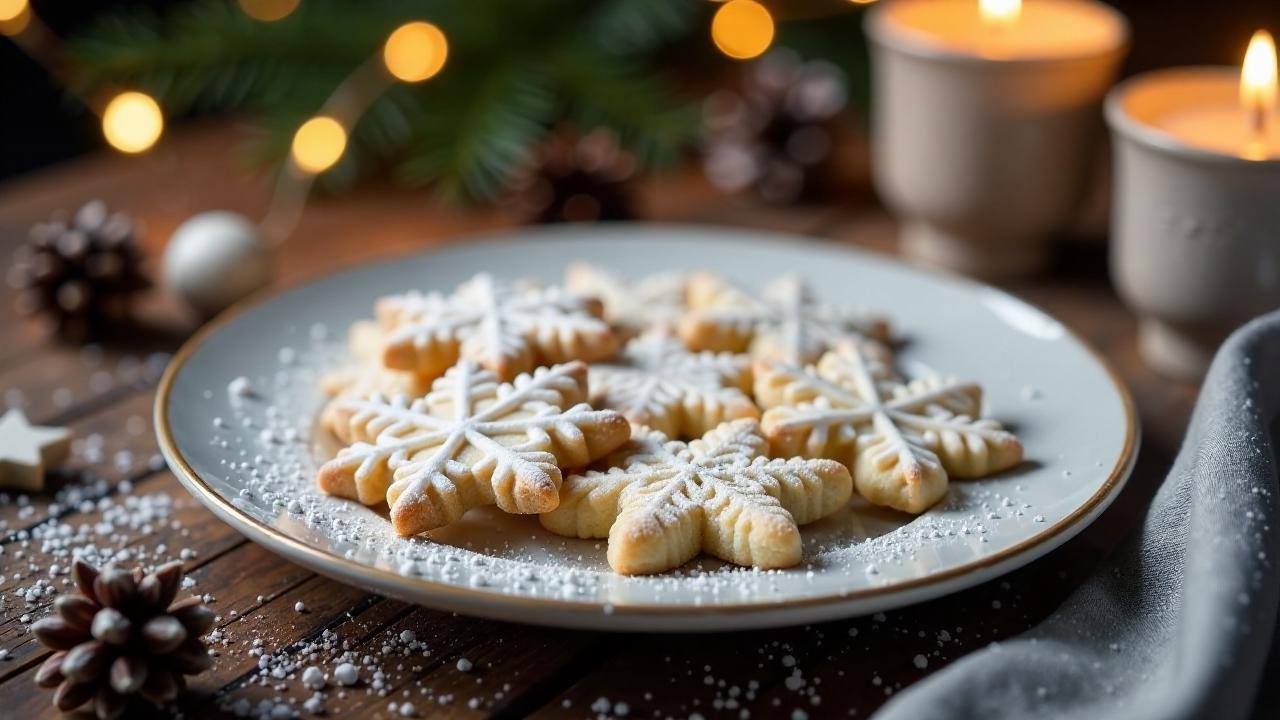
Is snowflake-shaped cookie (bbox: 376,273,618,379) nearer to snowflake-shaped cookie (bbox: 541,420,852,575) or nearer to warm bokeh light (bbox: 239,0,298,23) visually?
snowflake-shaped cookie (bbox: 541,420,852,575)

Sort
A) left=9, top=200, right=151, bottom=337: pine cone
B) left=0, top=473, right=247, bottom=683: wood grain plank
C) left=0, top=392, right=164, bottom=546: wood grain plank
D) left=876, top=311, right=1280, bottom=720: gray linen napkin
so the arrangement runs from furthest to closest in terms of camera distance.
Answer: left=9, top=200, right=151, bottom=337: pine cone → left=0, top=392, right=164, bottom=546: wood grain plank → left=0, top=473, right=247, bottom=683: wood grain plank → left=876, top=311, right=1280, bottom=720: gray linen napkin

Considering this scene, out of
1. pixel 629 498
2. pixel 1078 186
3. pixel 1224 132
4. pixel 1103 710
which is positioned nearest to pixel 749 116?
pixel 1078 186

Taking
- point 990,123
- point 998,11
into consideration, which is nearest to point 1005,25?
point 998,11

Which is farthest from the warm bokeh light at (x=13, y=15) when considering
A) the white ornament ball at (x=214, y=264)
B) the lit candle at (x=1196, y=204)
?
the lit candle at (x=1196, y=204)

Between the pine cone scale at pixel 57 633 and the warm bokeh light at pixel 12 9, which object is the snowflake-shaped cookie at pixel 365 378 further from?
the warm bokeh light at pixel 12 9

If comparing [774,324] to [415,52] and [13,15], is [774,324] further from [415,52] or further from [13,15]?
[13,15]

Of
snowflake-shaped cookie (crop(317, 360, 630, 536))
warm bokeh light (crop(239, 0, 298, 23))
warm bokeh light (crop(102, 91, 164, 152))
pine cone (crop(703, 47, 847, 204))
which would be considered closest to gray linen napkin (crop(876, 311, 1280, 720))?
snowflake-shaped cookie (crop(317, 360, 630, 536))
